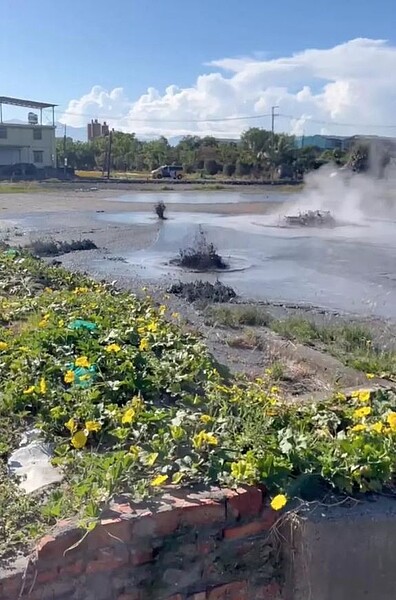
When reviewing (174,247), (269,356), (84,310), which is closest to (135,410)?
(84,310)

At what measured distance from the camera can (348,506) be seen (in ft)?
11.0

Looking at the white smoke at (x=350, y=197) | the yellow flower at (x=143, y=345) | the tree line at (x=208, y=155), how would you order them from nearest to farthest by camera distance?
the yellow flower at (x=143, y=345) → the white smoke at (x=350, y=197) → the tree line at (x=208, y=155)

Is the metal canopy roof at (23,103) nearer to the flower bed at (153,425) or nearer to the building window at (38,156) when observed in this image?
the building window at (38,156)

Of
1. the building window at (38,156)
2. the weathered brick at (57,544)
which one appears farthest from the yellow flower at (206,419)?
the building window at (38,156)

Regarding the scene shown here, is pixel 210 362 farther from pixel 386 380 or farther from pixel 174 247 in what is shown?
pixel 174 247

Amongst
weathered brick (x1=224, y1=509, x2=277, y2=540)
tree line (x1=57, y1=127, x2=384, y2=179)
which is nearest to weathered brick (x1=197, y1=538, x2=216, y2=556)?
weathered brick (x1=224, y1=509, x2=277, y2=540)

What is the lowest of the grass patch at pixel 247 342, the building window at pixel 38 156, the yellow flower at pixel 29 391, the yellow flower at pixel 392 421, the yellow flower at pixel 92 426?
the grass patch at pixel 247 342

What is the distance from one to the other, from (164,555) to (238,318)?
750 cm

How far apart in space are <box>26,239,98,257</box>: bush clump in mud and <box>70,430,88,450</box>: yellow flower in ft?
49.5

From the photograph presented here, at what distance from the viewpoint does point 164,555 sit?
317cm

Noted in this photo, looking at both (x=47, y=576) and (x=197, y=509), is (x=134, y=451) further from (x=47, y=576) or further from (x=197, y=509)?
(x=47, y=576)

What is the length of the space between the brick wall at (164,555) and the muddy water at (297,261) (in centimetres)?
947

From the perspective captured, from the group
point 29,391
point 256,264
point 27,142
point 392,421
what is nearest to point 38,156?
point 27,142

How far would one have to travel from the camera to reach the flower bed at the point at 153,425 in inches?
132
